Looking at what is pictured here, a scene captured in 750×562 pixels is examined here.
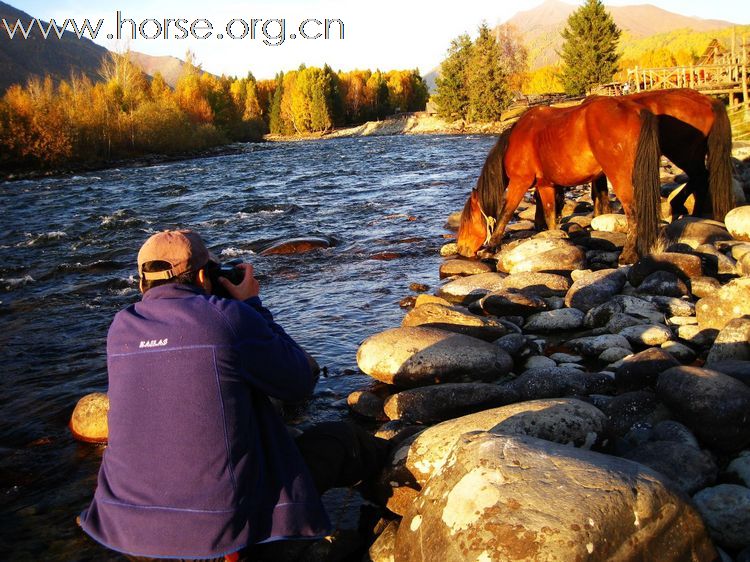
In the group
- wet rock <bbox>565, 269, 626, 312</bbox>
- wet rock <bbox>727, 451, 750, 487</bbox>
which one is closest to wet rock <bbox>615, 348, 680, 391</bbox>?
wet rock <bbox>727, 451, 750, 487</bbox>

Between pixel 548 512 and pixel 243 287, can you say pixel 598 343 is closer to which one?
pixel 548 512

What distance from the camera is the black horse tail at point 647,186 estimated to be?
309 inches

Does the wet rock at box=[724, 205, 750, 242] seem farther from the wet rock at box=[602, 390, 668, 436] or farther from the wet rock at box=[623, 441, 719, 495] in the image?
the wet rock at box=[623, 441, 719, 495]

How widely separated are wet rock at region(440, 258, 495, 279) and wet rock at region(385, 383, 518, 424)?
4.75 metres

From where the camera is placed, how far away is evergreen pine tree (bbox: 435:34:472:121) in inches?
2857

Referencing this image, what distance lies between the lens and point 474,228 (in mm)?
10320

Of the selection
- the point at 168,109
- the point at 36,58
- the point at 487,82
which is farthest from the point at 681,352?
the point at 36,58

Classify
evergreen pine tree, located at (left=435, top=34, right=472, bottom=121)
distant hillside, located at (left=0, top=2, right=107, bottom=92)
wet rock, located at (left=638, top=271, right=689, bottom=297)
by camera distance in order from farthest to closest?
distant hillside, located at (left=0, top=2, right=107, bottom=92) < evergreen pine tree, located at (left=435, top=34, right=472, bottom=121) < wet rock, located at (left=638, top=271, right=689, bottom=297)

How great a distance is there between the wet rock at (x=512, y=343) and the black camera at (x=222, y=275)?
3105mm

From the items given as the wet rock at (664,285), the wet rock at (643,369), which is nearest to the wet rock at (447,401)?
the wet rock at (643,369)

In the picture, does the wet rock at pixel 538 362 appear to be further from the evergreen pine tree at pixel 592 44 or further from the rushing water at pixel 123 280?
the evergreen pine tree at pixel 592 44

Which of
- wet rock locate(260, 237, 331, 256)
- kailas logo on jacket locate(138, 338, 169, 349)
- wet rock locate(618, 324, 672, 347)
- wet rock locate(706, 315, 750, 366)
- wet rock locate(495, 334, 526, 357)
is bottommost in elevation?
wet rock locate(260, 237, 331, 256)

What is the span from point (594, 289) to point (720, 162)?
156 inches

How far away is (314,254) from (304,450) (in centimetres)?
860
